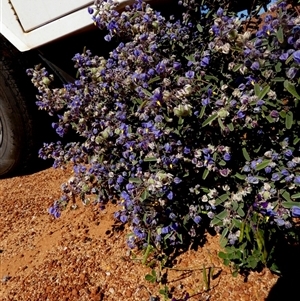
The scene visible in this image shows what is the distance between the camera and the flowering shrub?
1.84 metres

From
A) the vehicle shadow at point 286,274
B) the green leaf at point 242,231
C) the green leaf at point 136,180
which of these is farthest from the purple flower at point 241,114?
the vehicle shadow at point 286,274

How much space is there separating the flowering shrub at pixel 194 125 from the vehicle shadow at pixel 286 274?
0.23 ft

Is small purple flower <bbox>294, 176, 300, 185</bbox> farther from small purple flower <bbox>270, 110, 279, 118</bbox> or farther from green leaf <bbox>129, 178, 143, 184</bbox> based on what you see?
green leaf <bbox>129, 178, 143, 184</bbox>

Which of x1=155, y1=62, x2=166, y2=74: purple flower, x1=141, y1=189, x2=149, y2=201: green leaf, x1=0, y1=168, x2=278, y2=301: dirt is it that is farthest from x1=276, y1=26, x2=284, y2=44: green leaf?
x1=0, y1=168, x2=278, y2=301: dirt

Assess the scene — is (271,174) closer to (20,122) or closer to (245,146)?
(245,146)

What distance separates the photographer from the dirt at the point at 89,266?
89.0 inches

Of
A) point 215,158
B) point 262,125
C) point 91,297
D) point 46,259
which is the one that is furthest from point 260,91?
point 46,259

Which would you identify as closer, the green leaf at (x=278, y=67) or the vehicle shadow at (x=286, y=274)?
the green leaf at (x=278, y=67)

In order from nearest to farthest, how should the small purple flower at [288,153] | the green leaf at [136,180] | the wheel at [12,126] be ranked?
the small purple flower at [288,153], the green leaf at [136,180], the wheel at [12,126]

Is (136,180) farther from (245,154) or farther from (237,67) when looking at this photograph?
(237,67)

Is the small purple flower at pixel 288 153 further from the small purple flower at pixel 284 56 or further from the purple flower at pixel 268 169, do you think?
the small purple flower at pixel 284 56

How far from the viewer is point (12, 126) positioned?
358cm

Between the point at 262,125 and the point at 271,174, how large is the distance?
214 millimetres

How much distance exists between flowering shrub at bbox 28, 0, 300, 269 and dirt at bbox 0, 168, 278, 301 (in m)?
0.12
